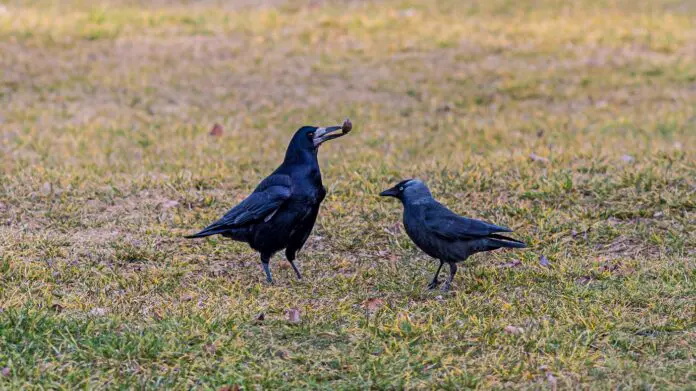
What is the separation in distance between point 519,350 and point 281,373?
1246mm

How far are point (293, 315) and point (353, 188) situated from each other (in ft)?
9.01

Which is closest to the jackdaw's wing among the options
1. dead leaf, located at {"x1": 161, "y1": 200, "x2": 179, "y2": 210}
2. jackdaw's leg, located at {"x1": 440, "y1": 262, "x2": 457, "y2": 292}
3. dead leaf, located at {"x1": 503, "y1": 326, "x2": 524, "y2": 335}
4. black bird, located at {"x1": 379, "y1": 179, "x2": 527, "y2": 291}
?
black bird, located at {"x1": 379, "y1": 179, "x2": 527, "y2": 291}

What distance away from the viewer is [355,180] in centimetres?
814

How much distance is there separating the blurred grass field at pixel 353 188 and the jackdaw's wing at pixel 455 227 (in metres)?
0.39

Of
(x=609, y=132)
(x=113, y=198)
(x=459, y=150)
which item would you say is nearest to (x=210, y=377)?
(x=113, y=198)

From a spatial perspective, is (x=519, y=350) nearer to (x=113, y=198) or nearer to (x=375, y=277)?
(x=375, y=277)

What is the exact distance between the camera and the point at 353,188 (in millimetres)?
7910

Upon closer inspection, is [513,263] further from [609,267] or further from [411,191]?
[411,191]

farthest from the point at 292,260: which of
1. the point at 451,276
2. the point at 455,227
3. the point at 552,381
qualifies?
the point at 552,381

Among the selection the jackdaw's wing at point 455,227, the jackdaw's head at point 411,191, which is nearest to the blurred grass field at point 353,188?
the jackdaw's wing at point 455,227

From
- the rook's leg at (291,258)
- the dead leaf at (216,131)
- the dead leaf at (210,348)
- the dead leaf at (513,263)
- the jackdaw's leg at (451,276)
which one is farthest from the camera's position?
the dead leaf at (216,131)

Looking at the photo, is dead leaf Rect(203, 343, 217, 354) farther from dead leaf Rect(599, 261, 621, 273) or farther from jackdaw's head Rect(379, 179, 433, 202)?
dead leaf Rect(599, 261, 621, 273)

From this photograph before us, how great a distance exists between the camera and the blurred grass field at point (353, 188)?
4.75 meters

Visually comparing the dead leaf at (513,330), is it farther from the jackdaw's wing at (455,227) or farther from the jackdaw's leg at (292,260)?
the jackdaw's leg at (292,260)
